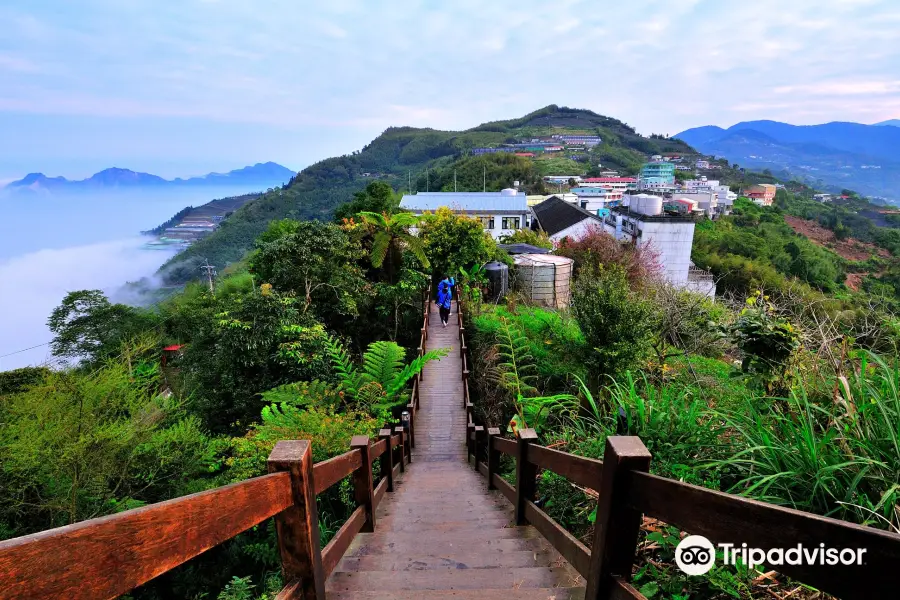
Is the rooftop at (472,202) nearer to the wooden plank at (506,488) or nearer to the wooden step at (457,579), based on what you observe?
the wooden plank at (506,488)

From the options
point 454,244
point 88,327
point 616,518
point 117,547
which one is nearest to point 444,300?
point 454,244

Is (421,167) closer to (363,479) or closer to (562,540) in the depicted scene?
(363,479)

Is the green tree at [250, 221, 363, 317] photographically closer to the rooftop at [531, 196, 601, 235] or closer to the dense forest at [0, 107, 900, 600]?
the dense forest at [0, 107, 900, 600]

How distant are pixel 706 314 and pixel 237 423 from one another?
34.9ft

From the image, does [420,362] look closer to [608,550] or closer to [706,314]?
[706,314]

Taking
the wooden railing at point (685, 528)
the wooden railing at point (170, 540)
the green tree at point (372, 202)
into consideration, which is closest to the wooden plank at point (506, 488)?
the wooden railing at point (685, 528)

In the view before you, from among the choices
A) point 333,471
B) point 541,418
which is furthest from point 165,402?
point 333,471

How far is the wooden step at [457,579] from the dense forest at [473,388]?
0.58 metres

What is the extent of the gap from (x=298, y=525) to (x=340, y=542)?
3.75 feet

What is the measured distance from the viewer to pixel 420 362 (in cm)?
866

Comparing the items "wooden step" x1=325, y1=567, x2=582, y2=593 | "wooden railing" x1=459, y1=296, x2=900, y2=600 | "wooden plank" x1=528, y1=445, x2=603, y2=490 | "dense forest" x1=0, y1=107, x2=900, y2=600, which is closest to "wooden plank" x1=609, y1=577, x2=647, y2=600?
"wooden railing" x1=459, y1=296, x2=900, y2=600

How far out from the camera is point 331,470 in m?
2.38

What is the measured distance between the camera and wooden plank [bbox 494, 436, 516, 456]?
12.2 ft

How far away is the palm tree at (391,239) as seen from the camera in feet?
44.5
